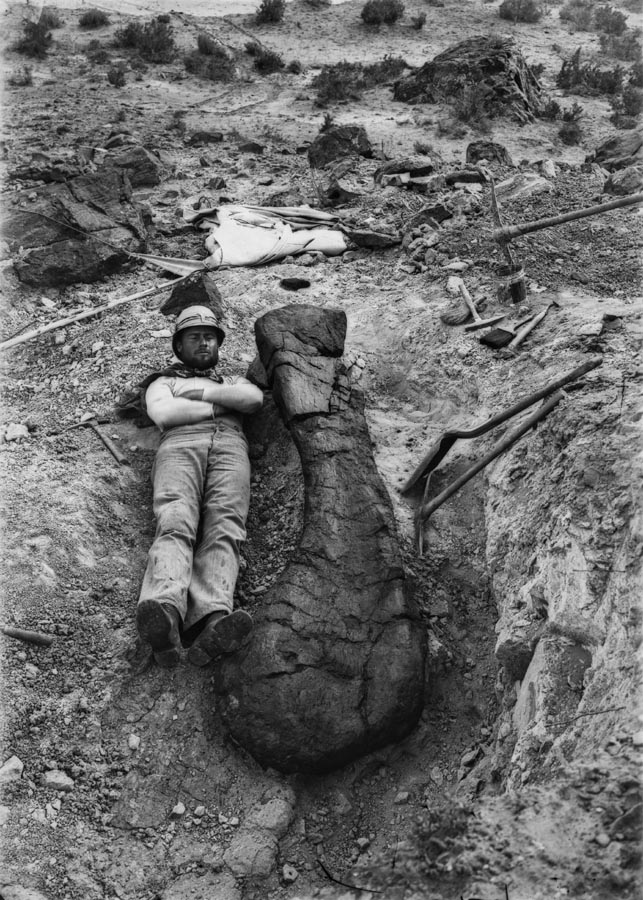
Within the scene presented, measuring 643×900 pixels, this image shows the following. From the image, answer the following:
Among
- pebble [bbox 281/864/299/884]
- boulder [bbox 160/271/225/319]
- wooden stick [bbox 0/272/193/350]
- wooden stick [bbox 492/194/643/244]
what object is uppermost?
wooden stick [bbox 492/194/643/244]

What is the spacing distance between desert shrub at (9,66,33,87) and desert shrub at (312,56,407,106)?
228 inches

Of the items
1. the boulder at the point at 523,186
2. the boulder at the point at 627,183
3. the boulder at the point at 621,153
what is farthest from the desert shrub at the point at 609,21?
the boulder at the point at 627,183

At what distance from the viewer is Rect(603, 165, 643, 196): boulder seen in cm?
711

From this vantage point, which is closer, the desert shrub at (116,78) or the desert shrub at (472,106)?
the desert shrub at (472,106)

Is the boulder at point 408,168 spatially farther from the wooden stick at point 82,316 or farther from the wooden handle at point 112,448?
the wooden handle at point 112,448

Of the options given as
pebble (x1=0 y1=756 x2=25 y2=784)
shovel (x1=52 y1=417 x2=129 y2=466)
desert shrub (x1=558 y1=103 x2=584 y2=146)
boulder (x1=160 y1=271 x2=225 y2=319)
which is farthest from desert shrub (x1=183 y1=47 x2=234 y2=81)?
pebble (x1=0 y1=756 x2=25 y2=784)

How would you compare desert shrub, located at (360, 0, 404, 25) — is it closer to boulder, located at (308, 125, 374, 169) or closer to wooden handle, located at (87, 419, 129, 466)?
boulder, located at (308, 125, 374, 169)

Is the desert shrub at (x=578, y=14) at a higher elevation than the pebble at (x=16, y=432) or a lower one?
higher

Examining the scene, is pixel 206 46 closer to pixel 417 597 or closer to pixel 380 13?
pixel 380 13

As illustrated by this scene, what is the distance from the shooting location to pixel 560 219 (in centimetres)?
538

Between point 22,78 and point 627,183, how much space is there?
→ 1246 cm

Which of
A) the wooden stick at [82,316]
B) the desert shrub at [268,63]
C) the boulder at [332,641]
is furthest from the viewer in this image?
the desert shrub at [268,63]

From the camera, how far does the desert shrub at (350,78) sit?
554 inches

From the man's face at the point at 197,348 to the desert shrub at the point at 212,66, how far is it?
12715 mm
